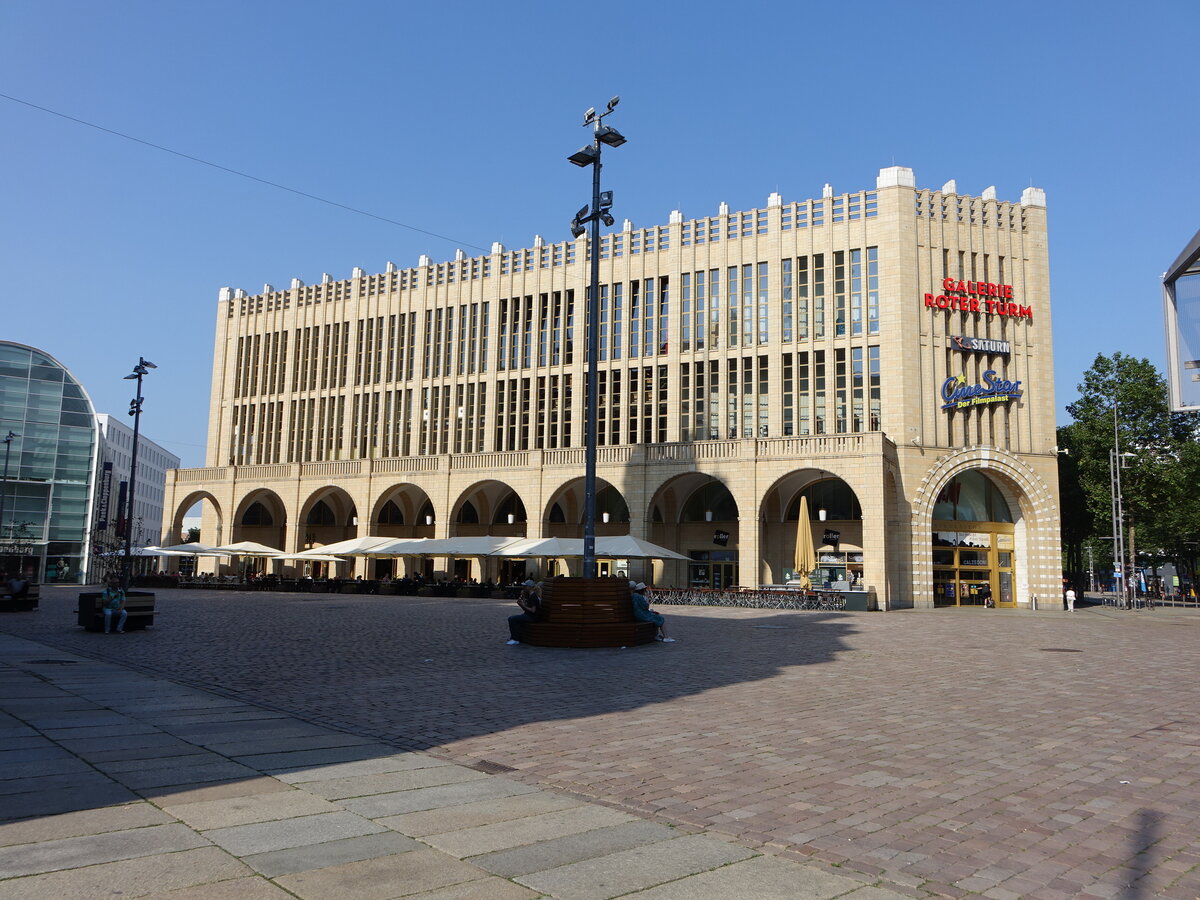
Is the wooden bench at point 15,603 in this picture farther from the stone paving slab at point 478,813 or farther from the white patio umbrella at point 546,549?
the stone paving slab at point 478,813

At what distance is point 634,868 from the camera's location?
482 centimetres

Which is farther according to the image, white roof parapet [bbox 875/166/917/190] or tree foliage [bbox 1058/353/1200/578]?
tree foliage [bbox 1058/353/1200/578]

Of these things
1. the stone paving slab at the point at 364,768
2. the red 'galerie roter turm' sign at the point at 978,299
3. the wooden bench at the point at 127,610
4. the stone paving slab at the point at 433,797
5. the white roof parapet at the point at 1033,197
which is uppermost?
the white roof parapet at the point at 1033,197

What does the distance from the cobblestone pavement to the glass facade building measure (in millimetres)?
55807

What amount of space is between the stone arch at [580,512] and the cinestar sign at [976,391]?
17.9 m

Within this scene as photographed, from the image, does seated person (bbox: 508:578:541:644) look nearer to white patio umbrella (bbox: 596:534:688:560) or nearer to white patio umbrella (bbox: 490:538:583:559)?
white patio umbrella (bbox: 596:534:688:560)

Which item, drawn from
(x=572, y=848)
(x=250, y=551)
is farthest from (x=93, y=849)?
(x=250, y=551)

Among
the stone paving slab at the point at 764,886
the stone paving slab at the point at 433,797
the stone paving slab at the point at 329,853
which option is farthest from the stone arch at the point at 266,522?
the stone paving slab at the point at 764,886

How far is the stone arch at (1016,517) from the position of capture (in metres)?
41.4

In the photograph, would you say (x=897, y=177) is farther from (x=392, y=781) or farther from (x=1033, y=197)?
(x=392, y=781)

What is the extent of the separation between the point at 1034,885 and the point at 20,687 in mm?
11317

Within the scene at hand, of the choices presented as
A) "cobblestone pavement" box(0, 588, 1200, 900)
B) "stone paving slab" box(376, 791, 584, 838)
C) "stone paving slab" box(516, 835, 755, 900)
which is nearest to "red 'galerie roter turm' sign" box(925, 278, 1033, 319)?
"cobblestone pavement" box(0, 588, 1200, 900)

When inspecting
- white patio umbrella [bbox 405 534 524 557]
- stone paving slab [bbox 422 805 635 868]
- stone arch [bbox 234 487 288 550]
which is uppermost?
stone arch [bbox 234 487 288 550]

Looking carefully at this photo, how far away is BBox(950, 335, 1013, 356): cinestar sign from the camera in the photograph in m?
43.1
